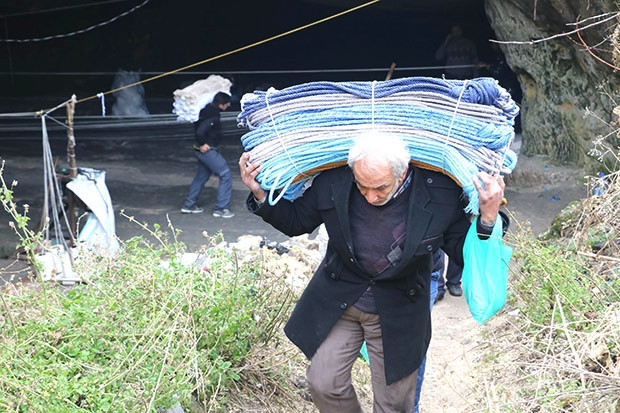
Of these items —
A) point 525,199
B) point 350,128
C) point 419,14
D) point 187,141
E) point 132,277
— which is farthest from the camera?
point 419,14

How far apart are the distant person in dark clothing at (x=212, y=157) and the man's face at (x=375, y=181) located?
604cm

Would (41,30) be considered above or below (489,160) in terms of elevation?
below

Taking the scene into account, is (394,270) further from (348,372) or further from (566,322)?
(566,322)

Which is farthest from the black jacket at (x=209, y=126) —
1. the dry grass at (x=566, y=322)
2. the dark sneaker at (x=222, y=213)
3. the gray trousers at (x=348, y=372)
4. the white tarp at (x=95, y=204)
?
the gray trousers at (x=348, y=372)

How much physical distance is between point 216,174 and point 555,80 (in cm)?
419

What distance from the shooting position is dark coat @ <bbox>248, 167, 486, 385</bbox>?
10.4 feet

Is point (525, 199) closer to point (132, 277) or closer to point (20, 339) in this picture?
point (132, 277)

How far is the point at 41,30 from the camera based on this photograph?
51.8 ft

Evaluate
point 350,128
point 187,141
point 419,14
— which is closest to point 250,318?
point 350,128

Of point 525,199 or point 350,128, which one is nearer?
point 350,128

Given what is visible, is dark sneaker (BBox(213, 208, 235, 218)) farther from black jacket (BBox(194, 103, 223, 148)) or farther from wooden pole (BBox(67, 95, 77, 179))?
wooden pole (BBox(67, 95, 77, 179))

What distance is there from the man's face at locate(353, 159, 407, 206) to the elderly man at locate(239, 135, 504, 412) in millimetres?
11

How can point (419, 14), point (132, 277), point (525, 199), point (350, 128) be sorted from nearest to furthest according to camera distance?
point (350, 128), point (132, 277), point (525, 199), point (419, 14)

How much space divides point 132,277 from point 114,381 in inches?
29.4
